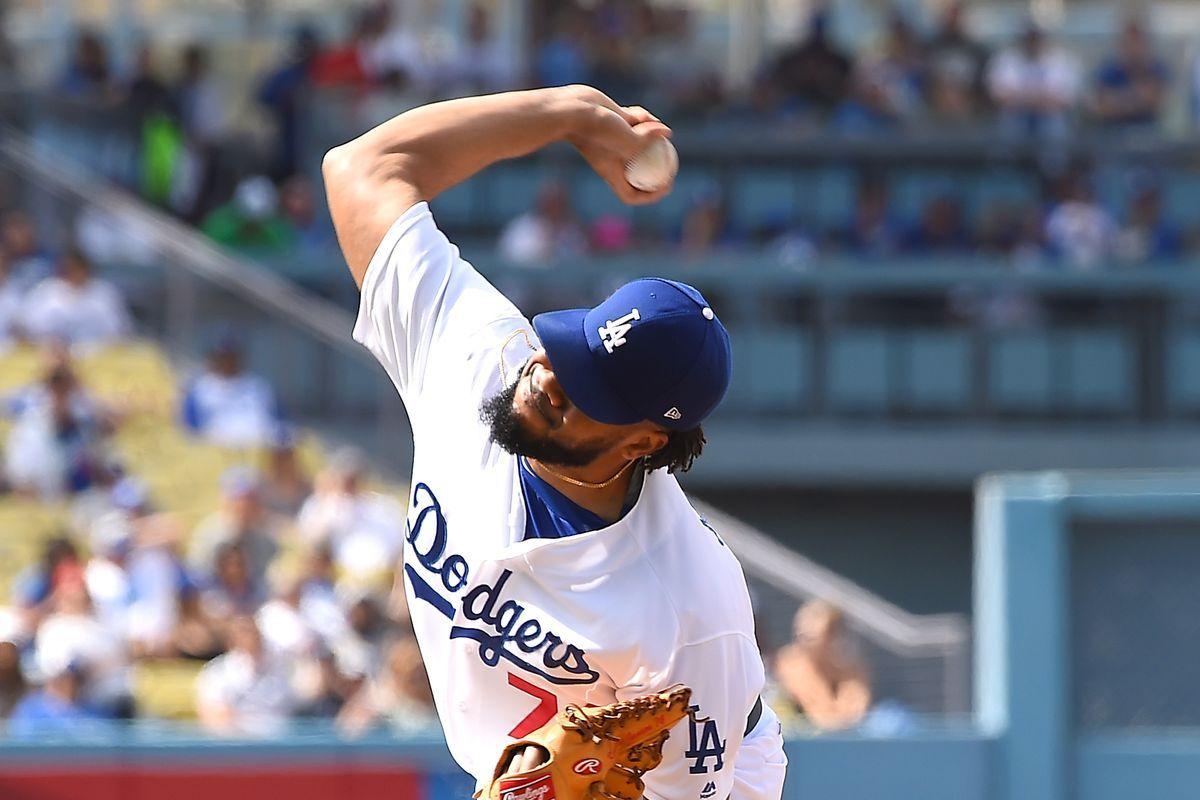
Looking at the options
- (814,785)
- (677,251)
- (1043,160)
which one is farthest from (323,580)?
(1043,160)

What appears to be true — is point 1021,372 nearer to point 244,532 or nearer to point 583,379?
point 244,532

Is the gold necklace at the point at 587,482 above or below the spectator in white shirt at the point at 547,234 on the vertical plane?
below

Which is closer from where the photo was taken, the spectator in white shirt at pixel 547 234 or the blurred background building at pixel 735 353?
the blurred background building at pixel 735 353

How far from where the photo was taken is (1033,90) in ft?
48.2

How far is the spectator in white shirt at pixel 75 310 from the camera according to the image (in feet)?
37.8

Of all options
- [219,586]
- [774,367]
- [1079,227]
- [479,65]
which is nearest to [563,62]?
[479,65]

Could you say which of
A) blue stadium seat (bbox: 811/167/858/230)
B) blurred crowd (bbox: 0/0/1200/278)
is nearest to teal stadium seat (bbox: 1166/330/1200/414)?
blurred crowd (bbox: 0/0/1200/278)

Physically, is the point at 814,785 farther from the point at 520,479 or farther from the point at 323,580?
the point at 520,479

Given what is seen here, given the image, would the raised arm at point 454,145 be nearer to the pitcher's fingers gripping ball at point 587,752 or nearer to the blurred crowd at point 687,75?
the pitcher's fingers gripping ball at point 587,752

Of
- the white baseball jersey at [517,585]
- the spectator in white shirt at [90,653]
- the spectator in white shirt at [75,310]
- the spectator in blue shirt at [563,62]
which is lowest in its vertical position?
the spectator in white shirt at [90,653]

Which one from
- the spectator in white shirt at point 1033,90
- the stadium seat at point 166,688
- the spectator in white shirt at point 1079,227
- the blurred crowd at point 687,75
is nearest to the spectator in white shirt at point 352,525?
the stadium seat at point 166,688

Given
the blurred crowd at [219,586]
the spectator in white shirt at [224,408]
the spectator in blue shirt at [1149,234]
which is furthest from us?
the spectator in blue shirt at [1149,234]

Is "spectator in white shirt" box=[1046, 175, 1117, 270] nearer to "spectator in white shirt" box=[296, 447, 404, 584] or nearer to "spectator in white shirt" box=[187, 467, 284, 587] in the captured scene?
"spectator in white shirt" box=[296, 447, 404, 584]

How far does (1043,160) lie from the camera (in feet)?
47.6
